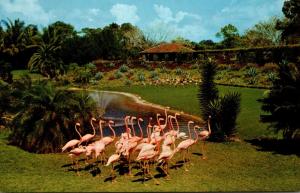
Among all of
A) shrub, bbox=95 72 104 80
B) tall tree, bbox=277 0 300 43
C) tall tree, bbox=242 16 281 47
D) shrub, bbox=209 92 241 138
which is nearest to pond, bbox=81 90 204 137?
shrub, bbox=209 92 241 138

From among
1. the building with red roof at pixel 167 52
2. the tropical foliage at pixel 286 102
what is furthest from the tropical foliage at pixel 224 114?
the building with red roof at pixel 167 52

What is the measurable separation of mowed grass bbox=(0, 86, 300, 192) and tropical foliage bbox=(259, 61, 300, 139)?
94 cm

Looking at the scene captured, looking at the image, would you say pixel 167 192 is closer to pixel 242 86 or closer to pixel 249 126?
pixel 249 126

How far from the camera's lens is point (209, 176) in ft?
35.6

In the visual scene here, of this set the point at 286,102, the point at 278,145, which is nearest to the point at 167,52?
the point at 278,145

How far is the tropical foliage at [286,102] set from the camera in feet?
44.6

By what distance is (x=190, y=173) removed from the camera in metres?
11.1

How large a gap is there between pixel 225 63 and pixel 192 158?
34.7 metres

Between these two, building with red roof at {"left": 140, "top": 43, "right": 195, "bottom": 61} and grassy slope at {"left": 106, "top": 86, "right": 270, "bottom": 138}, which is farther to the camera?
building with red roof at {"left": 140, "top": 43, "right": 195, "bottom": 61}

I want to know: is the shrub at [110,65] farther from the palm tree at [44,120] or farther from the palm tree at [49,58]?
the palm tree at [44,120]

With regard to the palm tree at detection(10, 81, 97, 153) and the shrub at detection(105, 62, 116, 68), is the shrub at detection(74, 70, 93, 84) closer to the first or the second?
the shrub at detection(105, 62, 116, 68)

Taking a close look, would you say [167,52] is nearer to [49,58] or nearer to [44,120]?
[49,58]

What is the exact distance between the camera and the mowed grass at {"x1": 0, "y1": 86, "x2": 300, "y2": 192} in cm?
977

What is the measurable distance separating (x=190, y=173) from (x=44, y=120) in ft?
14.9
